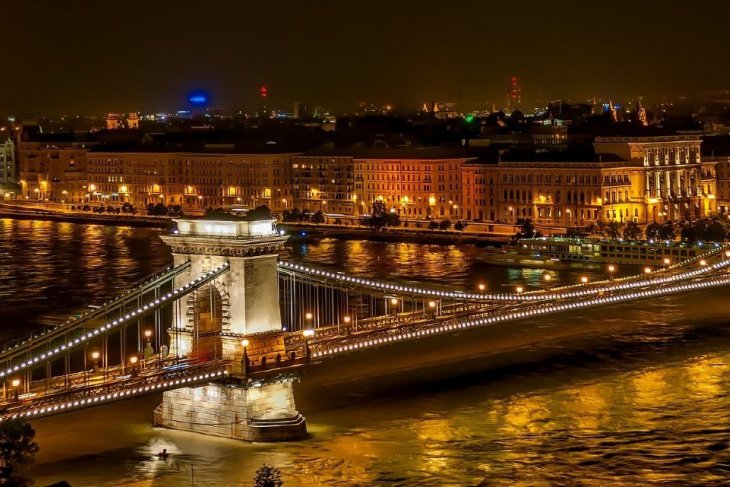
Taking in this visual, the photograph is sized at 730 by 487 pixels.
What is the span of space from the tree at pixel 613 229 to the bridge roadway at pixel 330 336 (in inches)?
659

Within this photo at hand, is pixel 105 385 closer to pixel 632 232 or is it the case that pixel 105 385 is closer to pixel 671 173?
pixel 632 232

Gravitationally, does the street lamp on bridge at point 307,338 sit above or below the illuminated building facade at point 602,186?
below

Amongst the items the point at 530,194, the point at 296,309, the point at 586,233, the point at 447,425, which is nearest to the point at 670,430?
the point at 447,425

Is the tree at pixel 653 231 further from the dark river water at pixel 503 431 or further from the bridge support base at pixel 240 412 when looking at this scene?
the bridge support base at pixel 240 412

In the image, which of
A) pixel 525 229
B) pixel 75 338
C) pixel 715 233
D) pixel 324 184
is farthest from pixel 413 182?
pixel 75 338

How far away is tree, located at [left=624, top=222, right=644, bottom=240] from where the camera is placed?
147ft

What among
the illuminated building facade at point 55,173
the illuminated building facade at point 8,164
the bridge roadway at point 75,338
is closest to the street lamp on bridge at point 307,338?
the bridge roadway at point 75,338

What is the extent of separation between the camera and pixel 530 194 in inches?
1983

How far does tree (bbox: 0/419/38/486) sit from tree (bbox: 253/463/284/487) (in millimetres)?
1901

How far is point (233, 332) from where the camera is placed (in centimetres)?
1800

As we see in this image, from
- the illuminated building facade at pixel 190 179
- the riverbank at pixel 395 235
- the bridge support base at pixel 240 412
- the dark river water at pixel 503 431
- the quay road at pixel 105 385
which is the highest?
the illuminated building facade at pixel 190 179

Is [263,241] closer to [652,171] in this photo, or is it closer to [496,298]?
[496,298]

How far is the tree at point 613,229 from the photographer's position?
45.3 m

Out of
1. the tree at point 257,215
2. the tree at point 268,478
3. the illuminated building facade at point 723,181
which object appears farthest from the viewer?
the illuminated building facade at point 723,181
